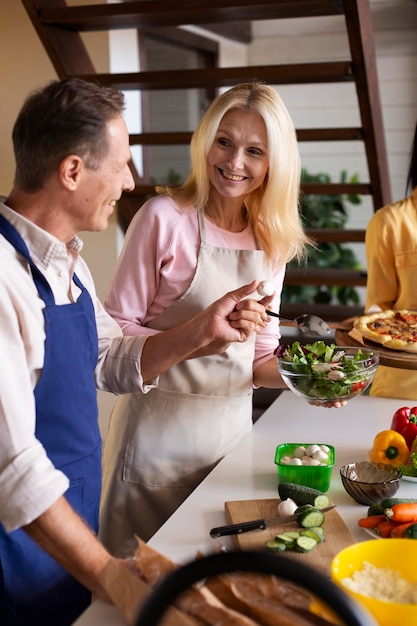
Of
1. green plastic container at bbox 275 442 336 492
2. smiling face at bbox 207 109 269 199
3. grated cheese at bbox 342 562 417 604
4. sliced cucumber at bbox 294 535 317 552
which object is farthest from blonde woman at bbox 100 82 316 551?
grated cheese at bbox 342 562 417 604

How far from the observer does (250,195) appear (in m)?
2.39

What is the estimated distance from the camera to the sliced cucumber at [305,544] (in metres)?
1.45

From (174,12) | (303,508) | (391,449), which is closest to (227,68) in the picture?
(174,12)

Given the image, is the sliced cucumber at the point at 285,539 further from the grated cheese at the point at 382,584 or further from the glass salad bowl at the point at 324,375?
the glass salad bowl at the point at 324,375

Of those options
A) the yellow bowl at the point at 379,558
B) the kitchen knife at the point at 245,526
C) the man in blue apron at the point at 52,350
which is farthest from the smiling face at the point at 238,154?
the yellow bowl at the point at 379,558

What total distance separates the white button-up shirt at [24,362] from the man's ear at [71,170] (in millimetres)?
109

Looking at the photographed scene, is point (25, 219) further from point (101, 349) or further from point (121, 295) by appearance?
point (121, 295)

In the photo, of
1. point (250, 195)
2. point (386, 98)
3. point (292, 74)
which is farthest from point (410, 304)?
point (386, 98)

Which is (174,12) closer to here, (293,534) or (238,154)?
(238,154)

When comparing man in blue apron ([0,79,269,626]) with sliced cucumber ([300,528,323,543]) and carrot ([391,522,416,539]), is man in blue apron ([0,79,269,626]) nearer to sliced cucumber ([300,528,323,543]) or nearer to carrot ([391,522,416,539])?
sliced cucumber ([300,528,323,543])

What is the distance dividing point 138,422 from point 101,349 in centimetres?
42

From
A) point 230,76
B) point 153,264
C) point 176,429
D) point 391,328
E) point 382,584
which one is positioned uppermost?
point 230,76

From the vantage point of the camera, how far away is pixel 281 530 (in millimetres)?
1547

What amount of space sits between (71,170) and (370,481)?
36.5 inches
